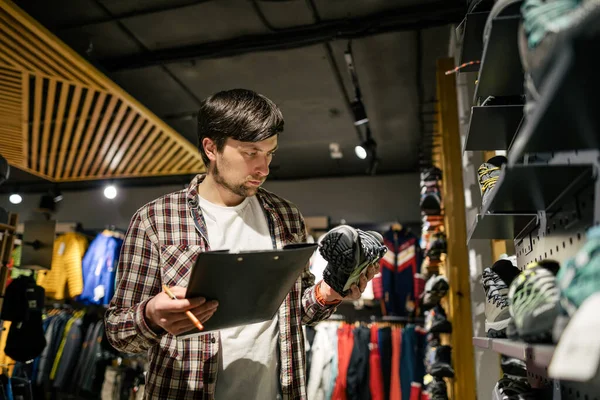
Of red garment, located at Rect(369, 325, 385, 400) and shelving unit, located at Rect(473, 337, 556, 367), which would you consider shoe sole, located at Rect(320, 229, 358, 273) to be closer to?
shelving unit, located at Rect(473, 337, 556, 367)

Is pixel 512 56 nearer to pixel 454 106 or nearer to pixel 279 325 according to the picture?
pixel 279 325

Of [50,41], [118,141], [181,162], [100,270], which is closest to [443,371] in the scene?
[181,162]

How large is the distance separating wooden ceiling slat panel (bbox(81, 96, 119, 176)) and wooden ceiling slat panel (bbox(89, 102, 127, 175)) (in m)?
0.05

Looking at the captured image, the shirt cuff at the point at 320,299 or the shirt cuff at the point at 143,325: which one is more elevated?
the shirt cuff at the point at 320,299

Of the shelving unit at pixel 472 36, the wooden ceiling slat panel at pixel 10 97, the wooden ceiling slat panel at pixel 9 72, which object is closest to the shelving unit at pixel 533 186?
the shelving unit at pixel 472 36

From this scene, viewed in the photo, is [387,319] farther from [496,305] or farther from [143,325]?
[143,325]

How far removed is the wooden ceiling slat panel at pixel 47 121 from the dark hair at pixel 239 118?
240cm

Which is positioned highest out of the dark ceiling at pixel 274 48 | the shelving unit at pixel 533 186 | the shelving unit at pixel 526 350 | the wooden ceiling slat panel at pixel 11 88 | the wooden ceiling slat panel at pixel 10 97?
the dark ceiling at pixel 274 48

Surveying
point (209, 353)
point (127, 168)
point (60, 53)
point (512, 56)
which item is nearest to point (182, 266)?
point (209, 353)

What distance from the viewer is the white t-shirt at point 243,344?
147cm

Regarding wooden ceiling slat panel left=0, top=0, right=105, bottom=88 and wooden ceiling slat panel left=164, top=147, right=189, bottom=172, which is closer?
wooden ceiling slat panel left=0, top=0, right=105, bottom=88

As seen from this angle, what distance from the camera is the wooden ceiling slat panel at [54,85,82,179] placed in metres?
3.72

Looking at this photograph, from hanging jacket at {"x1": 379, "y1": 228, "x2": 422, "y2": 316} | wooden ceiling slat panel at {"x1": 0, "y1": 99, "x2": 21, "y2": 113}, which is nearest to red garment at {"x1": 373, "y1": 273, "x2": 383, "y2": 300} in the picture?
hanging jacket at {"x1": 379, "y1": 228, "x2": 422, "y2": 316}

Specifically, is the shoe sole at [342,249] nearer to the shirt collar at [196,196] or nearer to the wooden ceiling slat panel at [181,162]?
the shirt collar at [196,196]
